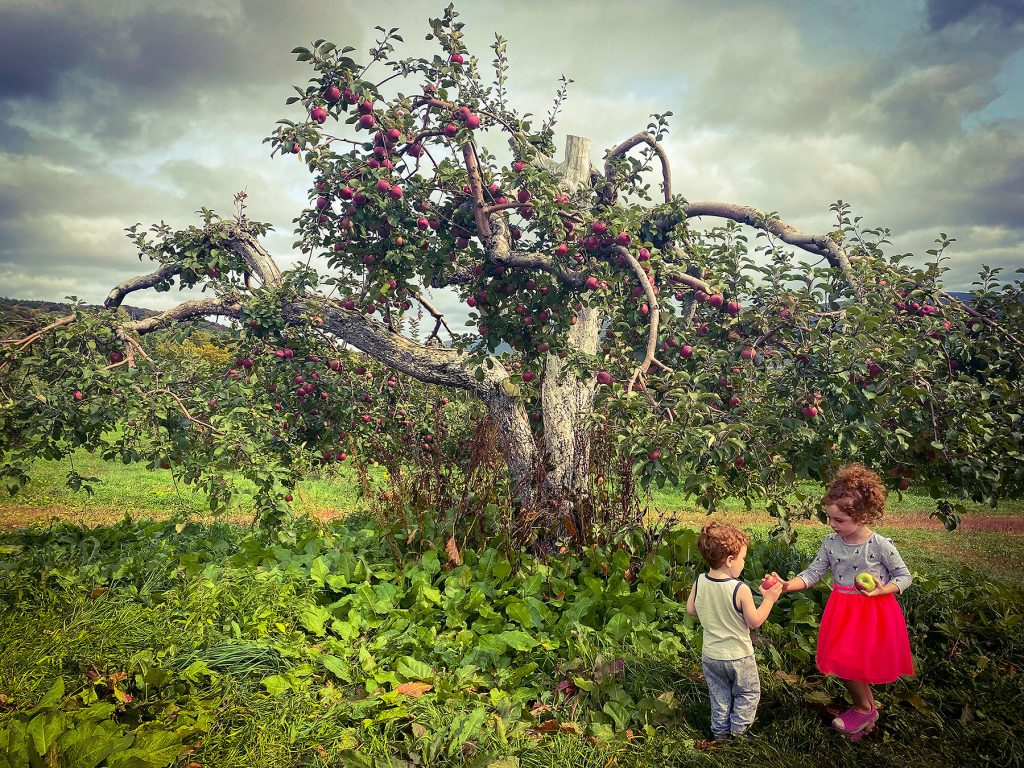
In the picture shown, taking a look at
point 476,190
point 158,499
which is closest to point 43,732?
point 476,190

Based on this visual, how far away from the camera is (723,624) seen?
2920 mm

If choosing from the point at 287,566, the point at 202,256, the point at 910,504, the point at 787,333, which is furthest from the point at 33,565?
the point at 910,504

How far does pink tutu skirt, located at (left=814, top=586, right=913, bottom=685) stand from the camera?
2.93 metres

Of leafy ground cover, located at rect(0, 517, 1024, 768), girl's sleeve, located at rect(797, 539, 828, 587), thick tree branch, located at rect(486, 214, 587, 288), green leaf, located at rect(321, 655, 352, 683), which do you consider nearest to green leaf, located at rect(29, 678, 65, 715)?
leafy ground cover, located at rect(0, 517, 1024, 768)

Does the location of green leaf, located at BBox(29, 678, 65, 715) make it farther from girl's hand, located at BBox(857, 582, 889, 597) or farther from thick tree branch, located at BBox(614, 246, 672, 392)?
girl's hand, located at BBox(857, 582, 889, 597)

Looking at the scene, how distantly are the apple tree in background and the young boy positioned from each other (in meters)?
0.48

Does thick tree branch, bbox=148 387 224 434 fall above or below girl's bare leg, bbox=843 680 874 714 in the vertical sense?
above

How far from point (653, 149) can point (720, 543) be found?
485 centimetres

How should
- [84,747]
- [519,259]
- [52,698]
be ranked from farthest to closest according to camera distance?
[519,259] < [52,698] < [84,747]

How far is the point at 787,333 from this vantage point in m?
4.63

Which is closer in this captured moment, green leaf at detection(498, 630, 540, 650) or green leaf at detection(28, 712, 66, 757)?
green leaf at detection(28, 712, 66, 757)

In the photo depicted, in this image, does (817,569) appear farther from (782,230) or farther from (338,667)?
(782,230)

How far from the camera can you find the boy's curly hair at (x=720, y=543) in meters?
2.93

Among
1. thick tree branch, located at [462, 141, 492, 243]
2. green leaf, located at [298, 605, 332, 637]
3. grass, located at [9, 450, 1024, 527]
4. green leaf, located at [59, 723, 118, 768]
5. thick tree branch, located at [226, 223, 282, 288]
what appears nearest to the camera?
→ green leaf, located at [59, 723, 118, 768]
